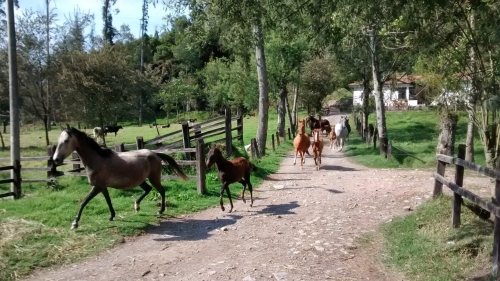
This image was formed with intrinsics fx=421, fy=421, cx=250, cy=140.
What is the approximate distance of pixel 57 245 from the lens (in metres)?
7.19

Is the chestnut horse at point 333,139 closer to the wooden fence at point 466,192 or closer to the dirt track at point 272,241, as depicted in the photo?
the dirt track at point 272,241

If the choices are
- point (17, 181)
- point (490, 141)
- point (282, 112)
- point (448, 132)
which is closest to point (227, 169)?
point (490, 141)

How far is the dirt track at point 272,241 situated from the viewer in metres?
6.11

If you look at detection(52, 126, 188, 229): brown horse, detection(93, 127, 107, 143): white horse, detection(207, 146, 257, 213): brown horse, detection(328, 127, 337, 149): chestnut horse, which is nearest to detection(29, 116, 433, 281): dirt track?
detection(207, 146, 257, 213): brown horse

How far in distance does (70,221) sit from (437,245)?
22.8 ft

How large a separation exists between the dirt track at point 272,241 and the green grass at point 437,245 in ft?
1.31

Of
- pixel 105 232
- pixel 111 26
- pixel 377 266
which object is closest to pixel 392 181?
pixel 377 266

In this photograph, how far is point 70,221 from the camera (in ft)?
28.3

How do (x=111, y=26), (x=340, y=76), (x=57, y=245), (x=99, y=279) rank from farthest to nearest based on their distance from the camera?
1. (x=111, y=26)
2. (x=340, y=76)
3. (x=57, y=245)
4. (x=99, y=279)

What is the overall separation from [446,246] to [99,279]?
527 centimetres

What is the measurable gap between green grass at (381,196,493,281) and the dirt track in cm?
40

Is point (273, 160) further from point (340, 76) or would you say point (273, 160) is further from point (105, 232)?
point (340, 76)

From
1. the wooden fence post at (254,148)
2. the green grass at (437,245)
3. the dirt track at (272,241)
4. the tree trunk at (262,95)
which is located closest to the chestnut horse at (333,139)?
the tree trunk at (262,95)

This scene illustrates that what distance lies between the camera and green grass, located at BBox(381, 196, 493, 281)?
592 cm
